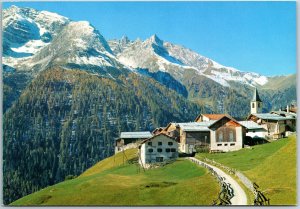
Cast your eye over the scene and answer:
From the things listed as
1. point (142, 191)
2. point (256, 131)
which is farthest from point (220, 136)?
point (142, 191)

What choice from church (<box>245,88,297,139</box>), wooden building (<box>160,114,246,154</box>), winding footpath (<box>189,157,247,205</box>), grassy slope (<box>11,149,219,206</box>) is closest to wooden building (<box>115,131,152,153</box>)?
wooden building (<box>160,114,246,154</box>)

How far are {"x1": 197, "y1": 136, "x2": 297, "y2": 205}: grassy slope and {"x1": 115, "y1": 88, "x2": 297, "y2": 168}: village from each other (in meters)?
14.1

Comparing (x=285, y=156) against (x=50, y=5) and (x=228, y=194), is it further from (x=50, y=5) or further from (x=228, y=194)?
(x=50, y=5)

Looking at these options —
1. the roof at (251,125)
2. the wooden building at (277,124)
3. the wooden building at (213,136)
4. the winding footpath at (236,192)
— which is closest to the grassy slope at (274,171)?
the winding footpath at (236,192)

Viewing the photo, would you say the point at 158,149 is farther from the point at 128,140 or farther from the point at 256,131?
the point at 128,140

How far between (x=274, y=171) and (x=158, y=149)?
32030 millimetres

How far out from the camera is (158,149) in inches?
3386

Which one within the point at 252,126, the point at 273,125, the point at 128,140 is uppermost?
the point at 273,125

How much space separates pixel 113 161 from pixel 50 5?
4463cm

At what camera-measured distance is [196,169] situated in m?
68.5

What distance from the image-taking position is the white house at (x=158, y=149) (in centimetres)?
8506

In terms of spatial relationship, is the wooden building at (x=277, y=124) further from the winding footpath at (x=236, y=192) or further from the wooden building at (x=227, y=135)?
the winding footpath at (x=236, y=192)

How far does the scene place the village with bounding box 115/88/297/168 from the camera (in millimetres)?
86125

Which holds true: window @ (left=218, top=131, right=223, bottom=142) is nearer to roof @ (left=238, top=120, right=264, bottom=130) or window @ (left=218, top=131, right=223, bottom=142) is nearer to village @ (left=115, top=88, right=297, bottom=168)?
village @ (left=115, top=88, right=297, bottom=168)
